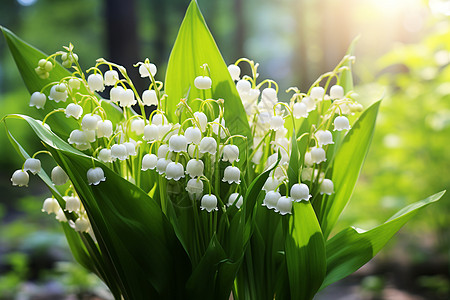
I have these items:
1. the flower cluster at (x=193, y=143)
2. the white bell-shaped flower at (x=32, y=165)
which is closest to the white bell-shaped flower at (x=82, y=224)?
the flower cluster at (x=193, y=143)

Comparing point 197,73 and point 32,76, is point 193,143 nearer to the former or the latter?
point 197,73

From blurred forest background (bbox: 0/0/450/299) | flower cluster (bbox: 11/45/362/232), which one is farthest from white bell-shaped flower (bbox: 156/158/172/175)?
blurred forest background (bbox: 0/0/450/299)

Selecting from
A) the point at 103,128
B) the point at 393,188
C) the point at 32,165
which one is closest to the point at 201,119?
the point at 103,128

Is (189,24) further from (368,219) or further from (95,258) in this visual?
(368,219)

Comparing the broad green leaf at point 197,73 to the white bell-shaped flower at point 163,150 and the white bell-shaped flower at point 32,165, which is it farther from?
the white bell-shaped flower at point 32,165

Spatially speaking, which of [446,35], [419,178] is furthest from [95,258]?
[419,178]

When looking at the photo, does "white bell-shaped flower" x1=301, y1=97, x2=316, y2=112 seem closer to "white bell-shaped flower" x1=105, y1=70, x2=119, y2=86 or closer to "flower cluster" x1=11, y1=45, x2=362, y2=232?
"flower cluster" x1=11, y1=45, x2=362, y2=232
